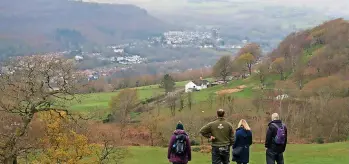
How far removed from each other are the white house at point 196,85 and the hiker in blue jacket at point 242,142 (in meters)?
121

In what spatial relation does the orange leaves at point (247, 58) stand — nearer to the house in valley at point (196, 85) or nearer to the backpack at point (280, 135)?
the house in valley at point (196, 85)

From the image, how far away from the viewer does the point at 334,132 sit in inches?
2234

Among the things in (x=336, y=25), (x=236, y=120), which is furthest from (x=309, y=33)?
(x=236, y=120)

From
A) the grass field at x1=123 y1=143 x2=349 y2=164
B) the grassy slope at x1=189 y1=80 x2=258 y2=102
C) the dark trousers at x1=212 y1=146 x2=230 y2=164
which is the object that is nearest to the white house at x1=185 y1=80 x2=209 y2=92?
the grassy slope at x1=189 y1=80 x2=258 y2=102

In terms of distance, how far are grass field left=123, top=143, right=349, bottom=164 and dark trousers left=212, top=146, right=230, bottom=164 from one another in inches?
517

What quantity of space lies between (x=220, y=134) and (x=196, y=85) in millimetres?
128080

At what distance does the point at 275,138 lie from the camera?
15508mm

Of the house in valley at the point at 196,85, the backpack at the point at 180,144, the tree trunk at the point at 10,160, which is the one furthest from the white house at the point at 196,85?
the backpack at the point at 180,144

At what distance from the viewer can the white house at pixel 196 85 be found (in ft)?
460

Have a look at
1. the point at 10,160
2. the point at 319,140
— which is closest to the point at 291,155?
the point at 10,160

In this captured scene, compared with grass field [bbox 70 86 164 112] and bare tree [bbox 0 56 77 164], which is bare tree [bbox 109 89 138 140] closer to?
grass field [bbox 70 86 164 112]

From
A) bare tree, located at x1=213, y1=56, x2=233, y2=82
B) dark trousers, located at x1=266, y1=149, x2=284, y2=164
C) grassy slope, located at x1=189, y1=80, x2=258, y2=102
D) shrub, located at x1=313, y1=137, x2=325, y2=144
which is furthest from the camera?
bare tree, located at x1=213, y1=56, x2=233, y2=82

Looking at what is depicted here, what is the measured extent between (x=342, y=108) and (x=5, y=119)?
47.7 metres

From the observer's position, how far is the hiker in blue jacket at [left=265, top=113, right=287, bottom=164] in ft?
50.6
